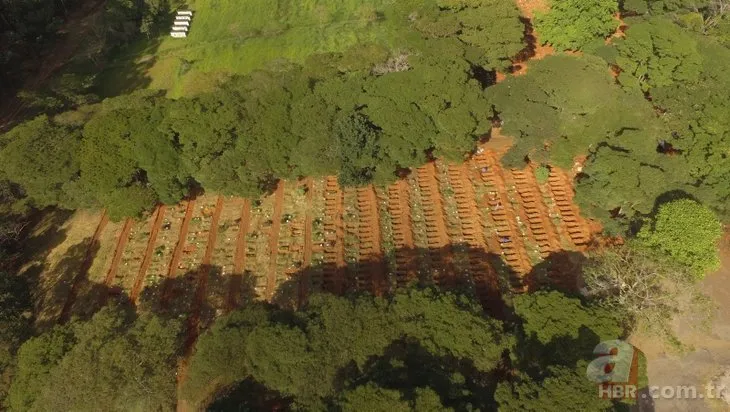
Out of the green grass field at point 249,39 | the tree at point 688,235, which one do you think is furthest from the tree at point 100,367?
the tree at point 688,235

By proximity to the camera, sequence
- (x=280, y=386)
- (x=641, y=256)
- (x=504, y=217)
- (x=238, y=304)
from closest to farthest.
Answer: (x=280, y=386)
(x=641, y=256)
(x=238, y=304)
(x=504, y=217)

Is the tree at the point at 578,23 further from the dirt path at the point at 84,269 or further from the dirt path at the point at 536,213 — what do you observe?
the dirt path at the point at 84,269

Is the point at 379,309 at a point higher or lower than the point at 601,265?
higher

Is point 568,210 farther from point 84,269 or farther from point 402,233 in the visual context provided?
point 84,269

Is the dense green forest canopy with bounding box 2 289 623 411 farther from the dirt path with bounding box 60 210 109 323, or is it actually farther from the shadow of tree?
the shadow of tree

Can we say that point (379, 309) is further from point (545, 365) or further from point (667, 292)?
point (667, 292)

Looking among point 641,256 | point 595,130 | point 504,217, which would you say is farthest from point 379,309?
point 595,130
